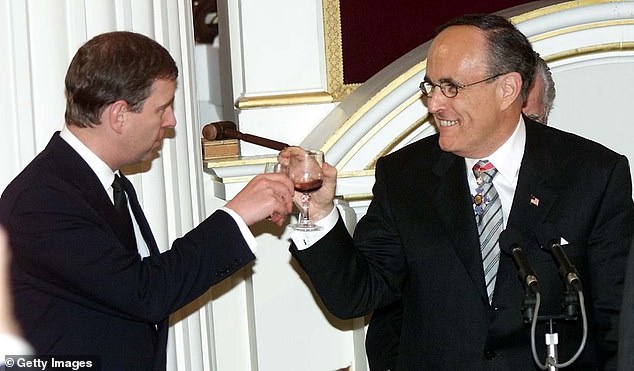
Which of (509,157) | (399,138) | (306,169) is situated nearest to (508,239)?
(509,157)

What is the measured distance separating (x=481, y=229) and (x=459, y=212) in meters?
0.09

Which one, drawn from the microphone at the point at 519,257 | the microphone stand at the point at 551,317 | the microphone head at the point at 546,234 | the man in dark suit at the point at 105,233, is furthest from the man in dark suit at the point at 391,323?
the microphone stand at the point at 551,317

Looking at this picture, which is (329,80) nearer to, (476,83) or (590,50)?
(590,50)

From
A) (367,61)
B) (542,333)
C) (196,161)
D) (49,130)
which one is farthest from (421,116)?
(49,130)

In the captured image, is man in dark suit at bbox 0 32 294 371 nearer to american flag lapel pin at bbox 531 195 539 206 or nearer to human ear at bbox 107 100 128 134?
human ear at bbox 107 100 128 134

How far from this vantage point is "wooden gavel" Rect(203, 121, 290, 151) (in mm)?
4941

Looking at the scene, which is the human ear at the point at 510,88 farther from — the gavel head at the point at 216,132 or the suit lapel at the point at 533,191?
the gavel head at the point at 216,132

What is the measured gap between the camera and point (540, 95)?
4.49 metres

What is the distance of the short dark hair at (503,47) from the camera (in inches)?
154

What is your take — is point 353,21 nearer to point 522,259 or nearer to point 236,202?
point 236,202

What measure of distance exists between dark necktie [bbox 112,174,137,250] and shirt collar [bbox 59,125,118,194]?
5cm

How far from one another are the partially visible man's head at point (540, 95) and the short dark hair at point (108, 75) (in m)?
1.55

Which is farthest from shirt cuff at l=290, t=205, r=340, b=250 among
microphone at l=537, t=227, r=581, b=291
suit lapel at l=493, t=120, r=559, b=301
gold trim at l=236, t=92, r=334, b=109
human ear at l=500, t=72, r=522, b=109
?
gold trim at l=236, t=92, r=334, b=109

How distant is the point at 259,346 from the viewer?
16.6 feet
